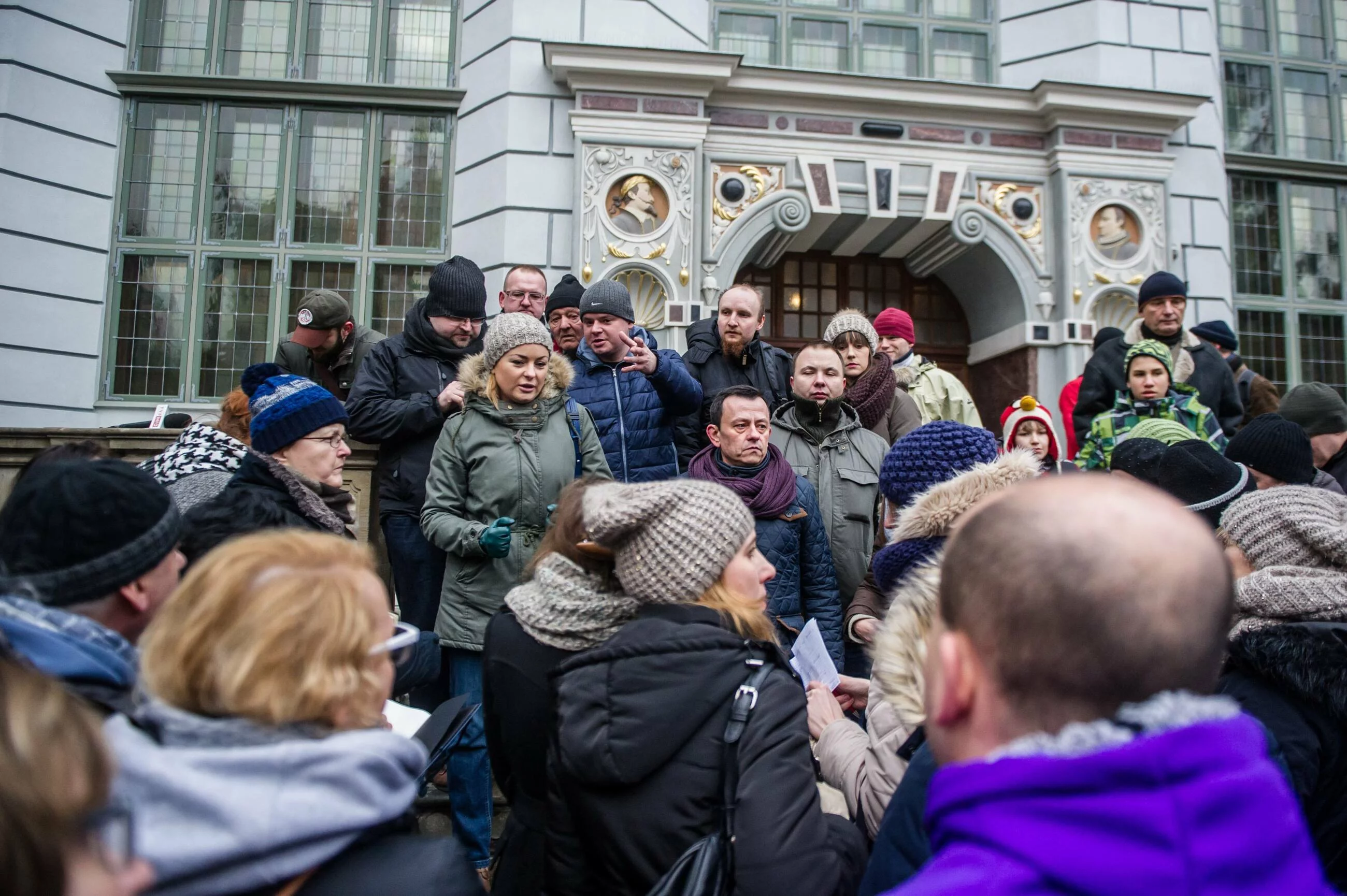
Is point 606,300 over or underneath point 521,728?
over

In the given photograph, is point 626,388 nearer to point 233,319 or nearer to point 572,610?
point 572,610

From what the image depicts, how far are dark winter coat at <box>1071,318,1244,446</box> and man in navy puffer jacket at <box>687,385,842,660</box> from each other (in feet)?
8.66

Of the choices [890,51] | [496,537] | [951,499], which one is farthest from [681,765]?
[890,51]

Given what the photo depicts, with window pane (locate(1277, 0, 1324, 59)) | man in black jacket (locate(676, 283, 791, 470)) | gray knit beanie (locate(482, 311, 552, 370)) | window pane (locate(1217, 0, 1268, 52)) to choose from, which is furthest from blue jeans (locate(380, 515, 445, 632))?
window pane (locate(1277, 0, 1324, 59))

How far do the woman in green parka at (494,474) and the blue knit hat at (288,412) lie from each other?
2.05ft

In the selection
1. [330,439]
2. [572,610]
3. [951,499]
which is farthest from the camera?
[330,439]

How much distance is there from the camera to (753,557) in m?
2.16

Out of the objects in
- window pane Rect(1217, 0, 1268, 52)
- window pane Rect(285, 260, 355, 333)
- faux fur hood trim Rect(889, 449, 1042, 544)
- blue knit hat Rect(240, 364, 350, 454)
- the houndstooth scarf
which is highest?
window pane Rect(1217, 0, 1268, 52)

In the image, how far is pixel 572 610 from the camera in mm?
2080

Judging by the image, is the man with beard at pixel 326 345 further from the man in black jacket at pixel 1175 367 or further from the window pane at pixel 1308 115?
the window pane at pixel 1308 115

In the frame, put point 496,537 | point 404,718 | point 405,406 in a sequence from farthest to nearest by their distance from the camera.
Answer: point 405,406, point 496,537, point 404,718

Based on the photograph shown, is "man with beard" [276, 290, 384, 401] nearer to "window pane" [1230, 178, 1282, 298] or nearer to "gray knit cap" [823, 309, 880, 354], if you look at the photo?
"gray knit cap" [823, 309, 880, 354]

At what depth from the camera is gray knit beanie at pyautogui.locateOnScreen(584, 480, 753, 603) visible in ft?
6.49

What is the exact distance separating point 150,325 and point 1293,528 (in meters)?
8.99
